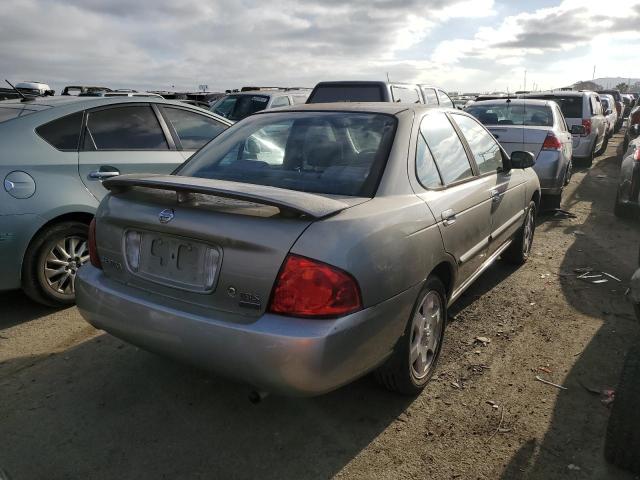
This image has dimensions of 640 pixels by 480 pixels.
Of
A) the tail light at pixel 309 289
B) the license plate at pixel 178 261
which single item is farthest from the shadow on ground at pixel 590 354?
the license plate at pixel 178 261

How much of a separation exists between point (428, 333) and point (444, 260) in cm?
43

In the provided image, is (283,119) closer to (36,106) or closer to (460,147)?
(460,147)

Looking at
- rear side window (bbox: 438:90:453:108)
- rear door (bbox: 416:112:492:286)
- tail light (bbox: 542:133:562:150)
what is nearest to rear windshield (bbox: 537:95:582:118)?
rear side window (bbox: 438:90:453:108)

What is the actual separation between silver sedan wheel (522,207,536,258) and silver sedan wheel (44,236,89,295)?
13.2ft

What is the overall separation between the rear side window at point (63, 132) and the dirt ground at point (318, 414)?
1335 millimetres

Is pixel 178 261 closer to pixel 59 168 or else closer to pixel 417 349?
pixel 417 349

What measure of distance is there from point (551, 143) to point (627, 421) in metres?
5.69

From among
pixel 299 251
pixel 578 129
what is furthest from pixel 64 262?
pixel 578 129

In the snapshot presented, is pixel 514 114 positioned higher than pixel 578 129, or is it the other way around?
pixel 514 114

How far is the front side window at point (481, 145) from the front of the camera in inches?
155

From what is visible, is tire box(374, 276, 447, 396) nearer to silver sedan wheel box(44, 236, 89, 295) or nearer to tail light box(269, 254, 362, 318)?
tail light box(269, 254, 362, 318)

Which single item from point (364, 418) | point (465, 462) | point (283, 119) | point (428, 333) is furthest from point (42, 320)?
point (465, 462)

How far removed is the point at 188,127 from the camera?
516 centimetres

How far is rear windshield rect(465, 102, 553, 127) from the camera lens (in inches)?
313
